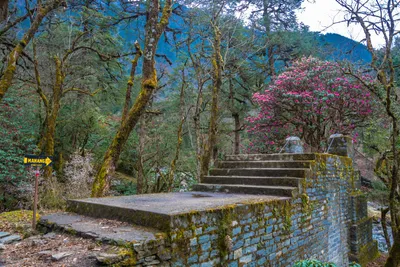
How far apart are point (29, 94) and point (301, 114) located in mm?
9983

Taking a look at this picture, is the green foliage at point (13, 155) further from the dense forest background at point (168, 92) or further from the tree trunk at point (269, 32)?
the tree trunk at point (269, 32)

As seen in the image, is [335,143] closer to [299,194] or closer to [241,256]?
[299,194]

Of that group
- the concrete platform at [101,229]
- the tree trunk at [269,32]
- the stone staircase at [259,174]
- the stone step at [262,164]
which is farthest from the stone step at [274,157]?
the tree trunk at [269,32]

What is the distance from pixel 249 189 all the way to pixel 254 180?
1.62 ft

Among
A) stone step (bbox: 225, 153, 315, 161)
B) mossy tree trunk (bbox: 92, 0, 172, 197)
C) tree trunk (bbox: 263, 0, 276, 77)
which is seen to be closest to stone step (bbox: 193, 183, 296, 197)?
stone step (bbox: 225, 153, 315, 161)

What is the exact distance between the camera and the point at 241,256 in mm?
4289

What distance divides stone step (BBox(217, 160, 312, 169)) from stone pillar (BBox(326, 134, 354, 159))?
2.73 metres

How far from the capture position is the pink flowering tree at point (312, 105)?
32.5ft

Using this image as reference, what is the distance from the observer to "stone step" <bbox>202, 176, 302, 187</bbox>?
5957 millimetres

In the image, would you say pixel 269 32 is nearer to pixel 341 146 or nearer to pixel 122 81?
pixel 122 81

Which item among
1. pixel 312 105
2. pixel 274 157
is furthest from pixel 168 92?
pixel 274 157

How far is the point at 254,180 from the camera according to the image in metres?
6.55

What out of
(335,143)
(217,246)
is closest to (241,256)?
(217,246)

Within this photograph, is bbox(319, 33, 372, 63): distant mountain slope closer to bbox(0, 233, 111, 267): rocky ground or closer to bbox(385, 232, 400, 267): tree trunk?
bbox(385, 232, 400, 267): tree trunk
